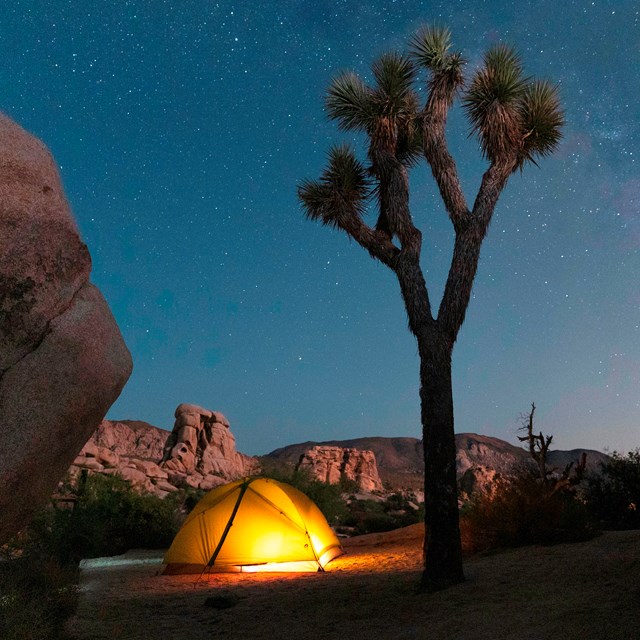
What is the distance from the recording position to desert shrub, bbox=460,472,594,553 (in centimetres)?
927

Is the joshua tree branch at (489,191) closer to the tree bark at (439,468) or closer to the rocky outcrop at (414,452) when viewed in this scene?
the tree bark at (439,468)

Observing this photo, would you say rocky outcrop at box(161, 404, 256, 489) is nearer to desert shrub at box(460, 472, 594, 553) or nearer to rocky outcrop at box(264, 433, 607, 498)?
desert shrub at box(460, 472, 594, 553)

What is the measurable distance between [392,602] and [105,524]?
911 cm

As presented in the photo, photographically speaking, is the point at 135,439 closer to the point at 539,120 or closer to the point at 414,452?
the point at 414,452

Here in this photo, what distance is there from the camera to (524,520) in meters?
9.52

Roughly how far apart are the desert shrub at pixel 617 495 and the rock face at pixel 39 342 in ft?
37.5

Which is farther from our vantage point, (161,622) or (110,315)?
(161,622)

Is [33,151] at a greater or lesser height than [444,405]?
greater

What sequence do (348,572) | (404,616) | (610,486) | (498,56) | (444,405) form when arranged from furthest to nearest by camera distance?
(610,486) → (498,56) → (348,572) → (444,405) → (404,616)

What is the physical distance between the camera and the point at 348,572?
31.4 feet

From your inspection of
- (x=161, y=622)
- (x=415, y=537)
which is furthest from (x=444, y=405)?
(x=415, y=537)

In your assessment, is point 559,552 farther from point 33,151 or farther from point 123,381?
point 33,151

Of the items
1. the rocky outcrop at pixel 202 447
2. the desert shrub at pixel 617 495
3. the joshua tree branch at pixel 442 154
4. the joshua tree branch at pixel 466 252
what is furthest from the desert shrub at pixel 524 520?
the rocky outcrop at pixel 202 447

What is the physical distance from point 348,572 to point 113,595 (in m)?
3.87
